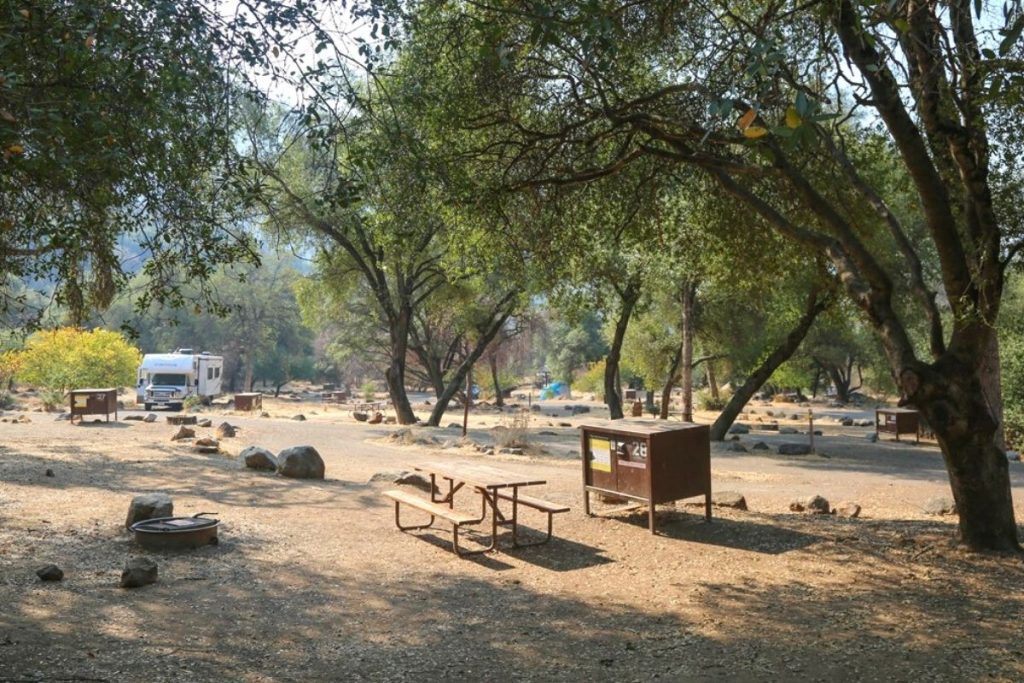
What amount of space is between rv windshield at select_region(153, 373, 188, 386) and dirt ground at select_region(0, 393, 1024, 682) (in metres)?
29.5

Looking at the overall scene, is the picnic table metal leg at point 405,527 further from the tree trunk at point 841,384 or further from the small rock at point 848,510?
the tree trunk at point 841,384

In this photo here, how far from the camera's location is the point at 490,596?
7273mm

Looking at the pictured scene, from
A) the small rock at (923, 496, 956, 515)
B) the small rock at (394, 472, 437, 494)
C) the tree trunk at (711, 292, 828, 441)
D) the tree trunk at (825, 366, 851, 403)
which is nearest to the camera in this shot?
the small rock at (923, 496, 956, 515)

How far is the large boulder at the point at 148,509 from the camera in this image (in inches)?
346

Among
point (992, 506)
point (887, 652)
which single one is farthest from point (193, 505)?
point (992, 506)

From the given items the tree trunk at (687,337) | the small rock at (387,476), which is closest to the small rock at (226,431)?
the small rock at (387,476)

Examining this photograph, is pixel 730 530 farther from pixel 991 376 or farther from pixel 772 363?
pixel 772 363

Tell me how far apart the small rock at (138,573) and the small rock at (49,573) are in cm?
47

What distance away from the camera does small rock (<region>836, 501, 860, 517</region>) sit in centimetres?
1062

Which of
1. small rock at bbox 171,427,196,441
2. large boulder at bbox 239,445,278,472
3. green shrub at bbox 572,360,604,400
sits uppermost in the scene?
green shrub at bbox 572,360,604,400

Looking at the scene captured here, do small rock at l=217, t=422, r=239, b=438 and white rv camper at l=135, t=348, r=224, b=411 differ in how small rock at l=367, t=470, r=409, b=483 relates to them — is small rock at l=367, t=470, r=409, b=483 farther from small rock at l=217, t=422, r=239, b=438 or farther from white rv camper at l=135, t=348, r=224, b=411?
white rv camper at l=135, t=348, r=224, b=411

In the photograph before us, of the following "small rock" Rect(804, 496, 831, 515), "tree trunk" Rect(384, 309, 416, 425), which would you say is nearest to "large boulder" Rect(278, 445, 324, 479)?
"small rock" Rect(804, 496, 831, 515)

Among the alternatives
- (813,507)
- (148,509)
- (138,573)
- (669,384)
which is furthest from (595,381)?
(138,573)

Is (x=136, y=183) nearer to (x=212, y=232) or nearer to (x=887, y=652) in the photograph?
(x=212, y=232)
